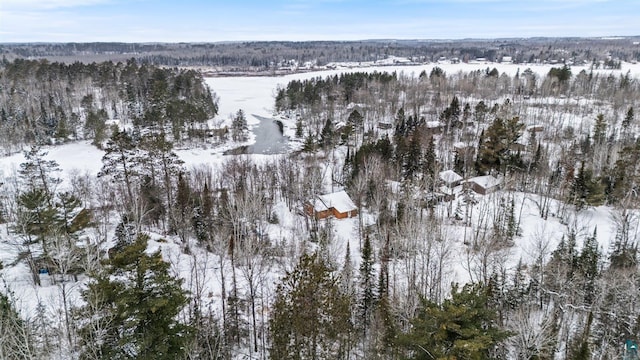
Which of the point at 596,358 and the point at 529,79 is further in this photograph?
the point at 529,79

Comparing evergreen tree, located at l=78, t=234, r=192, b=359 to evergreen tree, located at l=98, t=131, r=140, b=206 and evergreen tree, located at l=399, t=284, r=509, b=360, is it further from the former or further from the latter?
evergreen tree, located at l=98, t=131, r=140, b=206

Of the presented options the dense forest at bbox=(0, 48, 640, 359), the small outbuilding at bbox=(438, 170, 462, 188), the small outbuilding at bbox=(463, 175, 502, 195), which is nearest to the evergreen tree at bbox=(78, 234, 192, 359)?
the dense forest at bbox=(0, 48, 640, 359)

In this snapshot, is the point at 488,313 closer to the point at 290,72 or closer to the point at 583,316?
the point at 583,316

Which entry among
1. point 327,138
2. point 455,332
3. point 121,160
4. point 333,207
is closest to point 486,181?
point 333,207

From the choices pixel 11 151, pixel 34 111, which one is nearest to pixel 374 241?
pixel 11 151

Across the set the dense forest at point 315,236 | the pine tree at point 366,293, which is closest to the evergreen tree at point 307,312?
the dense forest at point 315,236

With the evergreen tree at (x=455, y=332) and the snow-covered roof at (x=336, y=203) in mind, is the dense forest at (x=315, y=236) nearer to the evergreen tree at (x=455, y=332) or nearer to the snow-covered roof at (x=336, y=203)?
the evergreen tree at (x=455, y=332)

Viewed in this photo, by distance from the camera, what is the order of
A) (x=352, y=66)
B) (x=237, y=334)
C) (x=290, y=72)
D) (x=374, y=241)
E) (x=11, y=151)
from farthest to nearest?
(x=352, y=66)
(x=290, y=72)
(x=11, y=151)
(x=374, y=241)
(x=237, y=334)
